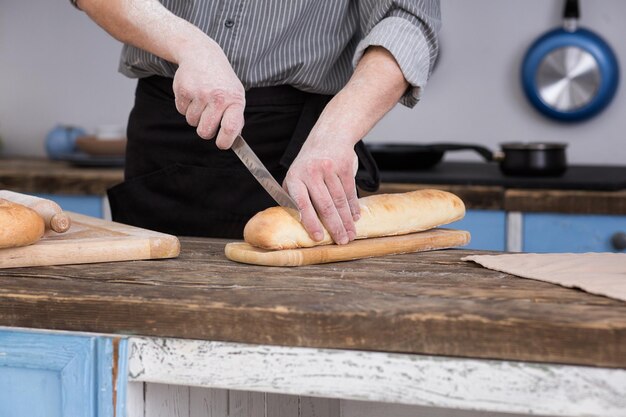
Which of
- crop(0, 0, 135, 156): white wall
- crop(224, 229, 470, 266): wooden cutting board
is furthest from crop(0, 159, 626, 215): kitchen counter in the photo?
crop(224, 229, 470, 266): wooden cutting board

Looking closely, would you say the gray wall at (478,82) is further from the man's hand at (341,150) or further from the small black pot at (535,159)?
the man's hand at (341,150)

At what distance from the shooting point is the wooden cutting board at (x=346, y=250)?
112 cm

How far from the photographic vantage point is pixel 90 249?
3.76ft

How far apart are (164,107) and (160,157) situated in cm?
9

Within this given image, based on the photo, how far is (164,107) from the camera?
1541mm

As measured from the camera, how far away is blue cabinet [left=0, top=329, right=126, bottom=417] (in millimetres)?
933

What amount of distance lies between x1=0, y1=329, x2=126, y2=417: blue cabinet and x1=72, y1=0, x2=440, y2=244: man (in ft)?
1.10

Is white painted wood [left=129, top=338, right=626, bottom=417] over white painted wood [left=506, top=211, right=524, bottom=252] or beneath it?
Answer: beneath

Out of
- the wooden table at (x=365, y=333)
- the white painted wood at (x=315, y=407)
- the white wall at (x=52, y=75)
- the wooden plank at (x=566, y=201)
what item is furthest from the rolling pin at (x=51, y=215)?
the white wall at (x=52, y=75)

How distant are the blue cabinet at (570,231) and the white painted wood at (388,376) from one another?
1.37 metres

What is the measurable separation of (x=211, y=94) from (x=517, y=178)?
1280 mm

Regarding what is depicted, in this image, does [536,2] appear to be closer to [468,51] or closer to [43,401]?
[468,51]

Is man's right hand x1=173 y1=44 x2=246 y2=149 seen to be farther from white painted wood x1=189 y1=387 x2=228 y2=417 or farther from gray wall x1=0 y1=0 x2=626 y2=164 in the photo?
gray wall x1=0 y1=0 x2=626 y2=164

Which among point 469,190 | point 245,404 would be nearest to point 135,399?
point 245,404
